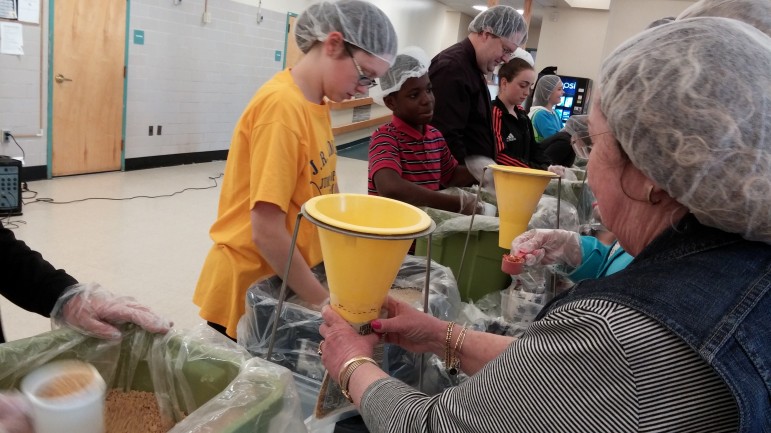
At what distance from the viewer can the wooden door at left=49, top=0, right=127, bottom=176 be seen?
4.70 m

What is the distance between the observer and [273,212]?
1.24 metres

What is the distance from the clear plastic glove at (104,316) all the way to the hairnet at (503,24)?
222 cm

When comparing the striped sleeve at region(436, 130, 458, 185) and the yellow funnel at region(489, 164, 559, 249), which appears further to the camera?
the striped sleeve at region(436, 130, 458, 185)

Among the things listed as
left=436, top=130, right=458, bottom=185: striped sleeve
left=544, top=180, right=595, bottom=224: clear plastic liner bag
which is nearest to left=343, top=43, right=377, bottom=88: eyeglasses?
left=436, top=130, right=458, bottom=185: striped sleeve

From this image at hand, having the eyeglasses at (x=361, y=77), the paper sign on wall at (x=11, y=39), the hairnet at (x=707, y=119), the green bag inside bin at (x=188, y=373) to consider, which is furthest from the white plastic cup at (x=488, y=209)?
the paper sign on wall at (x=11, y=39)

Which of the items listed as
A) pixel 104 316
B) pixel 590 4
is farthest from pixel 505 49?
pixel 590 4

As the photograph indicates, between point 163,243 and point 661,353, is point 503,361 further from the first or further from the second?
point 163,243

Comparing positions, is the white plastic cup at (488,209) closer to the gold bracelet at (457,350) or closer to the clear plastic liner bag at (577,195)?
the clear plastic liner bag at (577,195)

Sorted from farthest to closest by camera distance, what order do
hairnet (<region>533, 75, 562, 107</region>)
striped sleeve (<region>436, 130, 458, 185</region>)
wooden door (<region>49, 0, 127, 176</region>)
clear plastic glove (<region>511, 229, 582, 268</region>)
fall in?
hairnet (<region>533, 75, 562, 107</region>)
wooden door (<region>49, 0, 127, 176</region>)
striped sleeve (<region>436, 130, 458, 185</region>)
clear plastic glove (<region>511, 229, 582, 268</region>)

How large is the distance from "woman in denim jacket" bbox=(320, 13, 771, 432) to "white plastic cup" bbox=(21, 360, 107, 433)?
21.6 inches

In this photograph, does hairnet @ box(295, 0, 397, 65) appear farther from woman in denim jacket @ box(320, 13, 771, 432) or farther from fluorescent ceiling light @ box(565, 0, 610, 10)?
fluorescent ceiling light @ box(565, 0, 610, 10)

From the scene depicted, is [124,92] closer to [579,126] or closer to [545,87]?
[545,87]

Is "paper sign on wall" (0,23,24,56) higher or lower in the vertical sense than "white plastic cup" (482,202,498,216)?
higher

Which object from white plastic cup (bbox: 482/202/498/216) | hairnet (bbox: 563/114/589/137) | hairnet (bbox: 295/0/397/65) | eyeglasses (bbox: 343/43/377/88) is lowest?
white plastic cup (bbox: 482/202/498/216)
